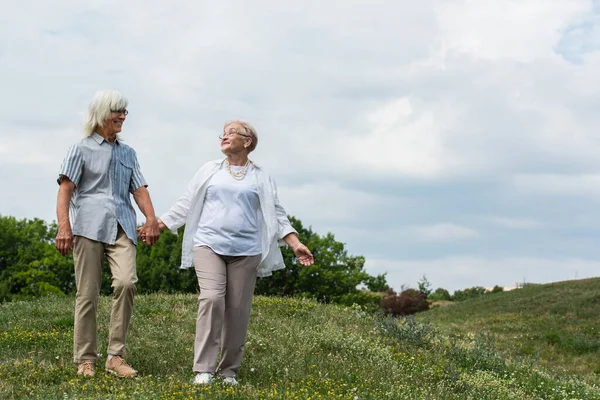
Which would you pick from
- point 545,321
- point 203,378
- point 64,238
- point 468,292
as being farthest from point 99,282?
point 468,292

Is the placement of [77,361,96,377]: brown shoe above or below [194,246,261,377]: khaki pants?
below

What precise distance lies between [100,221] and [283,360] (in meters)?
3.20

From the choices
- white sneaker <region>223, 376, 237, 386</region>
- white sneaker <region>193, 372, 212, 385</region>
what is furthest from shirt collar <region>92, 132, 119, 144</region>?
white sneaker <region>223, 376, 237, 386</region>

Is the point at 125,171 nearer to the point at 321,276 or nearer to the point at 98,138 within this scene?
the point at 98,138

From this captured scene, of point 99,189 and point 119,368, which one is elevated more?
point 99,189

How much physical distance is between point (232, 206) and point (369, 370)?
3279 millimetres

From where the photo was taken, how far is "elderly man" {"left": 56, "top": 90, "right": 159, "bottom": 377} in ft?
24.9

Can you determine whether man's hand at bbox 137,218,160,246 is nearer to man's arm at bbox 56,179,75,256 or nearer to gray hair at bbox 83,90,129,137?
man's arm at bbox 56,179,75,256

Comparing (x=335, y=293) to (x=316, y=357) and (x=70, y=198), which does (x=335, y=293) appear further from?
(x=70, y=198)

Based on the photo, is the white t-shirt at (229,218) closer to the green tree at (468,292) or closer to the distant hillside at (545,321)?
the distant hillside at (545,321)

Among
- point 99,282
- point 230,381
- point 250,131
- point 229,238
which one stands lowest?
point 230,381

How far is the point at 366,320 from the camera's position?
14617mm

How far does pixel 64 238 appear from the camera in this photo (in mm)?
7438

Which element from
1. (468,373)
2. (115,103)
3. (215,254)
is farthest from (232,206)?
(468,373)
